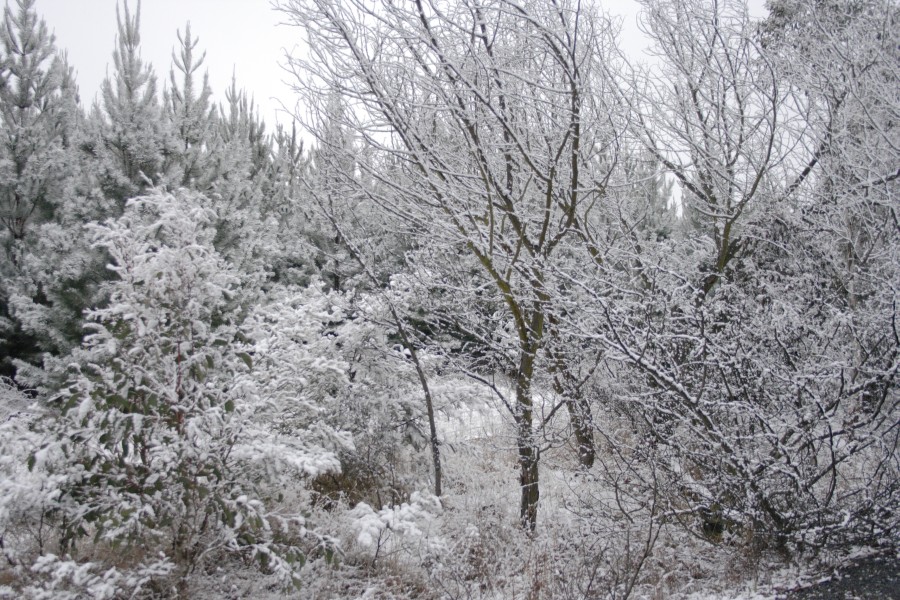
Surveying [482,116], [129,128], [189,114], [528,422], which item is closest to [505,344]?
[528,422]

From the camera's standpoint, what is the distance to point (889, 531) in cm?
335

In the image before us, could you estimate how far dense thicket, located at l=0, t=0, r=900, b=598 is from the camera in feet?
9.05

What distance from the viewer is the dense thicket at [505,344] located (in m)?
2.76

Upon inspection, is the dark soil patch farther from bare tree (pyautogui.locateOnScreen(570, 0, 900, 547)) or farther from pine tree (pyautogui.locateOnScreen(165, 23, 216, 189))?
pine tree (pyautogui.locateOnScreen(165, 23, 216, 189))

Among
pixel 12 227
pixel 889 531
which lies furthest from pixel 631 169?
pixel 12 227

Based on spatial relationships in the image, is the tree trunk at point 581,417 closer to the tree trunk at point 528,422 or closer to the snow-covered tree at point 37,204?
the tree trunk at point 528,422

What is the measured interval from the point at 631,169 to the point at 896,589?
3.97 metres

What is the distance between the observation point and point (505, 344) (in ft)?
15.8

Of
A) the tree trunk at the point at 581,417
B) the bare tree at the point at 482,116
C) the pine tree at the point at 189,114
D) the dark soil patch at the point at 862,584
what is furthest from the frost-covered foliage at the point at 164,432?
the pine tree at the point at 189,114

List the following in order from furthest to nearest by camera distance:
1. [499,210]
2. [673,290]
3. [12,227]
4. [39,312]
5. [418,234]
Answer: [12,227] → [39,312] → [418,234] → [499,210] → [673,290]

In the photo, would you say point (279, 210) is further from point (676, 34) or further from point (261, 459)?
point (261, 459)

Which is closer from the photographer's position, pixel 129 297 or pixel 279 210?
pixel 129 297

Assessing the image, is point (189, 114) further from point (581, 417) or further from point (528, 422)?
point (581, 417)

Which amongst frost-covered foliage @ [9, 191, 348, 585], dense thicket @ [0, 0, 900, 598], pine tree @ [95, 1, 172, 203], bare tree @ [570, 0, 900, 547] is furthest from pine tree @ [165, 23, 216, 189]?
bare tree @ [570, 0, 900, 547]
